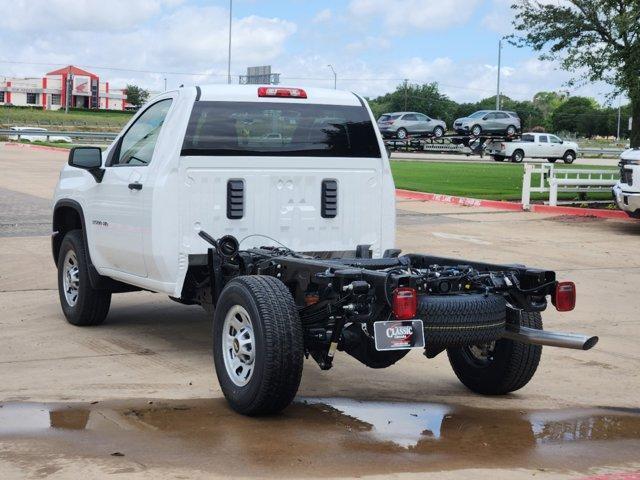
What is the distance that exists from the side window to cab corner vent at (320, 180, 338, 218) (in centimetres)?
136

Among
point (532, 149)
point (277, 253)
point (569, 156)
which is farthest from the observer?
point (569, 156)

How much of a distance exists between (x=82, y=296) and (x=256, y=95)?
97.9 inches

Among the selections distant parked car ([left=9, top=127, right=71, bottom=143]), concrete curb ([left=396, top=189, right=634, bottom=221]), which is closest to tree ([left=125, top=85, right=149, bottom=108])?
distant parked car ([left=9, top=127, right=71, bottom=143])

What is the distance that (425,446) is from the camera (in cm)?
584

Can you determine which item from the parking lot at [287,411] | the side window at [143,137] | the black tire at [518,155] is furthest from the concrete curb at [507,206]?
the black tire at [518,155]

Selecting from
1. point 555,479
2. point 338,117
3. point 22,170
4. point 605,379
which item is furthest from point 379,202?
point 22,170

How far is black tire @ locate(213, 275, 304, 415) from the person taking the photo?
604 cm

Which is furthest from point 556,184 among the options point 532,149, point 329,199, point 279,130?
point 532,149

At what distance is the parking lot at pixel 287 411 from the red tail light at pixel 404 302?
2.39 feet

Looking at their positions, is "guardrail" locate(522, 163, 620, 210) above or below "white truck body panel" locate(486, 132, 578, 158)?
below

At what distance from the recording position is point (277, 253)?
7.27 m

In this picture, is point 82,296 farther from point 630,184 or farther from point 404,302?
point 630,184

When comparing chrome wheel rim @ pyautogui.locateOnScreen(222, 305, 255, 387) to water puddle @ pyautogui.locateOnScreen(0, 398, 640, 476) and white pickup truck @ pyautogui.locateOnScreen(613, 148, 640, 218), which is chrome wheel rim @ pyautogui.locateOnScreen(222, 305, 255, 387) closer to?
water puddle @ pyautogui.locateOnScreen(0, 398, 640, 476)

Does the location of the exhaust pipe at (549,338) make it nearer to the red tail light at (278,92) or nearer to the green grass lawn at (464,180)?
the red tail light at (278,92)
